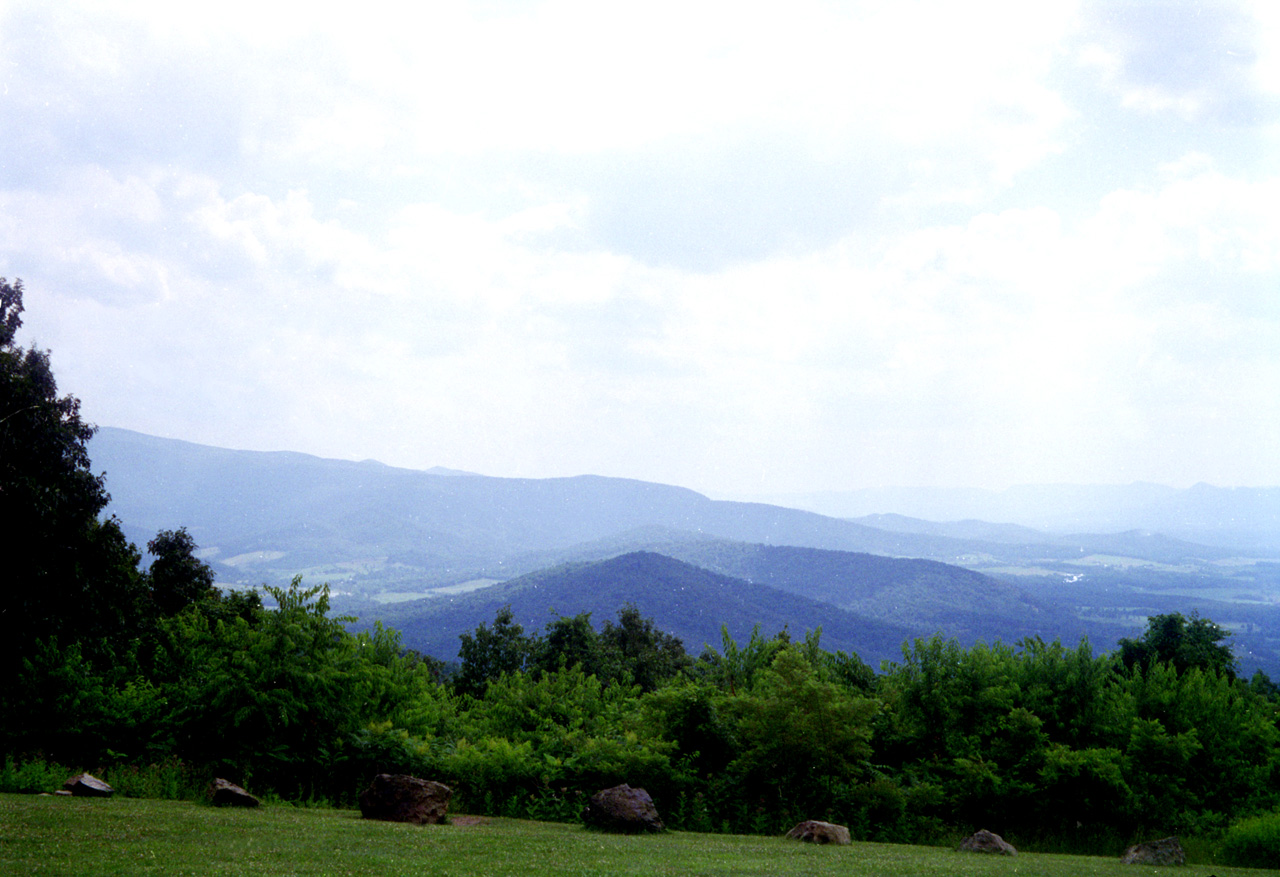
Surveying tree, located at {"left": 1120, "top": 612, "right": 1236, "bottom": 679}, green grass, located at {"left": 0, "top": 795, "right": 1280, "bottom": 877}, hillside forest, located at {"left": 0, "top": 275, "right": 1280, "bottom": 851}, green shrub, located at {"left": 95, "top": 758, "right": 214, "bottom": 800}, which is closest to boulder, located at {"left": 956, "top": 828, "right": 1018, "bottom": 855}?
green grass, located at {"left": 0, "top": 795, "right": 1280, "bottom": 877}

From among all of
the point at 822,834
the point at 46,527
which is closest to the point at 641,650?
the point at 46,527

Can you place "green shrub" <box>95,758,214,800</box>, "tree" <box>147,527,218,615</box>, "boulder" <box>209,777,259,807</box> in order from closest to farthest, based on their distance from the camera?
"boulder" <box>209,777,259,807</box>
"green shrub" <box>95,758,214,800</box>
"tree" <box>147,527,218,615</box>

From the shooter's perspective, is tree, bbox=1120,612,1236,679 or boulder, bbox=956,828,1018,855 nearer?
boulder, bbox=956,828,1018,855

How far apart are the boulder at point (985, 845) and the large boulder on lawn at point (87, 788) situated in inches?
576

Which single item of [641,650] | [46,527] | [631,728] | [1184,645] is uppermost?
[46,527]

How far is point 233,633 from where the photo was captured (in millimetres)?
19672

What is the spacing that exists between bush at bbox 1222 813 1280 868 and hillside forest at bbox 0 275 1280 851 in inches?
113

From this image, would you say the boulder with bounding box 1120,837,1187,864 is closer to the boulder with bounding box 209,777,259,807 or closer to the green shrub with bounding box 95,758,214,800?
the boulder with bounding box 209,777,259,807

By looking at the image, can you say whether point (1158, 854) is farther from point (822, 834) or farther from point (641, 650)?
point (641, 650)

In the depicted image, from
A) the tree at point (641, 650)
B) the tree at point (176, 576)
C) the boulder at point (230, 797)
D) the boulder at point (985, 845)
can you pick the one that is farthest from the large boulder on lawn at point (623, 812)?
the tree at point (641, 650)

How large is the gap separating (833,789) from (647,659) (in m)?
55.9

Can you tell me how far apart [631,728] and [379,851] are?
10120 millimetres

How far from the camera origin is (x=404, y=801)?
14.1 m

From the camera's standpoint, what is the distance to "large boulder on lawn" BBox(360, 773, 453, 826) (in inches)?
548
